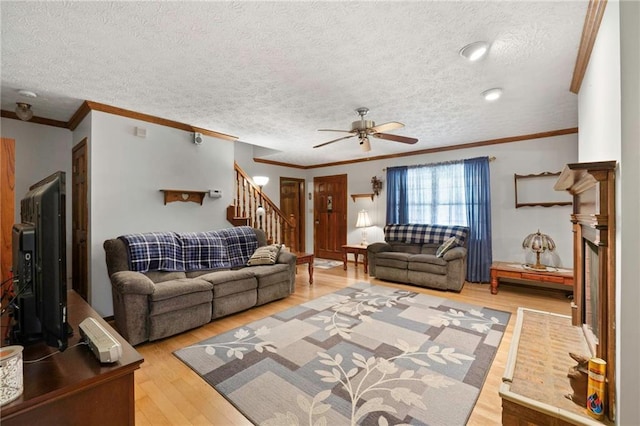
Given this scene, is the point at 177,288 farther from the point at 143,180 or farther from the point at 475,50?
the point at 475,50

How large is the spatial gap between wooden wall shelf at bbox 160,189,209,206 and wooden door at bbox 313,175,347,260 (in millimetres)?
3448

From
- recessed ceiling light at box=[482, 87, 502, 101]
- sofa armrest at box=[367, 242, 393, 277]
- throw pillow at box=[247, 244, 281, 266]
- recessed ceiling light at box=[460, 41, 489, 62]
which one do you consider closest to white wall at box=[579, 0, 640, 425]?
recessed ceiling light at box=[460, 41, 489, 62]

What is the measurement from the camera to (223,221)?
454 cm

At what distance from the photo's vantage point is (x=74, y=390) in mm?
946

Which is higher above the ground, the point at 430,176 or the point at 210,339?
the point at 430,176

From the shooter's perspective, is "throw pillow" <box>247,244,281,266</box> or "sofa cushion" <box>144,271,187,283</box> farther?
"throw pillow" <box>247,244,281,266</box>

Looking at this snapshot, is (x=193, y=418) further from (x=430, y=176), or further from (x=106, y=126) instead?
(x=430, y=176)

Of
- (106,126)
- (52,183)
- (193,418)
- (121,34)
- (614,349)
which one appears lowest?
(193,418)

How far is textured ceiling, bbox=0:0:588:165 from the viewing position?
1.71m

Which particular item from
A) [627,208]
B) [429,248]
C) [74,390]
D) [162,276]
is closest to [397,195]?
[429,248]

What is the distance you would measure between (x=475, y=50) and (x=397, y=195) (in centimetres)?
388

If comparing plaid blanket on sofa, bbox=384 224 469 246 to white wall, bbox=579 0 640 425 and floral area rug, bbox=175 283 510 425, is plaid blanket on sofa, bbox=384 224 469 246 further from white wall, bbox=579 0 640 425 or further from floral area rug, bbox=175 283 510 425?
white wall, bbox=579 0 640 425

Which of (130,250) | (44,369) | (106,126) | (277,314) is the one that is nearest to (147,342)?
(130,250)

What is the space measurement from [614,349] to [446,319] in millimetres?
1968
